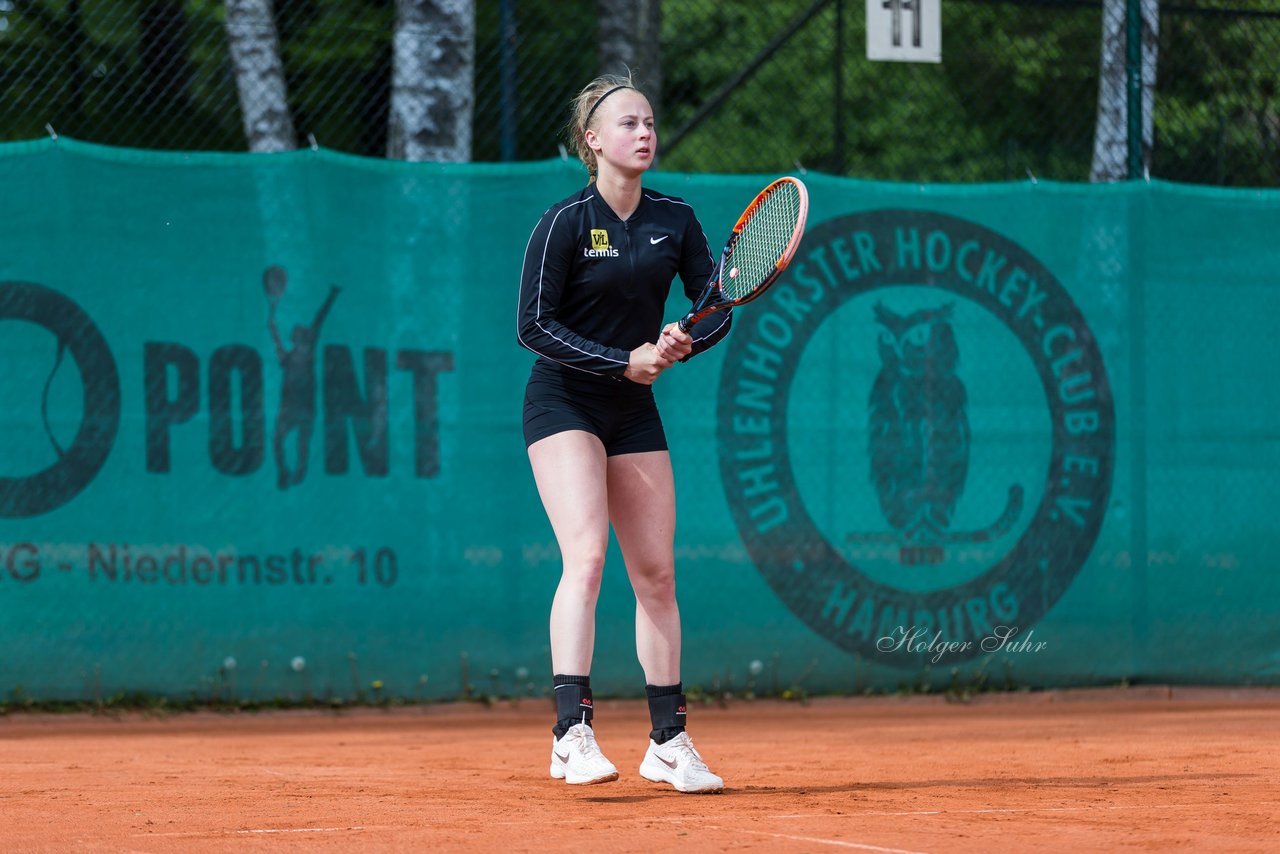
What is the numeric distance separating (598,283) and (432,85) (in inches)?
159

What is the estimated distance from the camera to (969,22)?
14.4 meters

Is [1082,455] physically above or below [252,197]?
below

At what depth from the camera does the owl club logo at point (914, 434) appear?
691 cm

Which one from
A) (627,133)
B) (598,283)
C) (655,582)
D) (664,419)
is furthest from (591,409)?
(664,419)

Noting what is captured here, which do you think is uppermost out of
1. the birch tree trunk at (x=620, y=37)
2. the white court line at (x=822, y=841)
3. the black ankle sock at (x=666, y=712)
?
the birch tree trunk at (x=620, y=37)

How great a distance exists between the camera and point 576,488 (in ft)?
13.9

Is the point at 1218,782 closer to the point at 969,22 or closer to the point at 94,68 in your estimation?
the point at 94,68

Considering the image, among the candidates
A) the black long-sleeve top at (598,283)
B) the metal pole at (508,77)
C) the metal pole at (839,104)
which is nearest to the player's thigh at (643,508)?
the black long-sleeve top at (598,283)

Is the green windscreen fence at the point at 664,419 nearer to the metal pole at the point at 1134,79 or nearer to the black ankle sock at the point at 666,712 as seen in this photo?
the metal pole at the point at 1134,79

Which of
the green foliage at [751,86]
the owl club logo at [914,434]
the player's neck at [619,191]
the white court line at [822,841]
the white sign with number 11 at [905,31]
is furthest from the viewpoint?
the white sign with number 11 at [905,31]

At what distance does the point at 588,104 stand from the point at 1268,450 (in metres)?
4.36

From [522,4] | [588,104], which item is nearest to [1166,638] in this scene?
[588,104]

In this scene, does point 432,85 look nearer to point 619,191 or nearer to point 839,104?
point 839,104

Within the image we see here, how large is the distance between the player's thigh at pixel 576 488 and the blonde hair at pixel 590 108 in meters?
0.75
